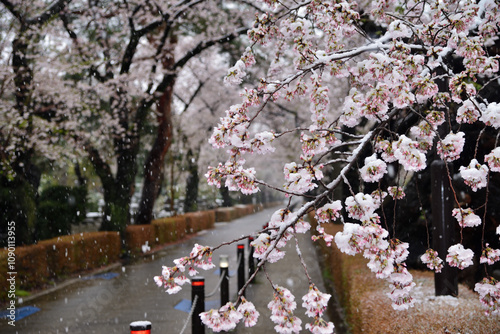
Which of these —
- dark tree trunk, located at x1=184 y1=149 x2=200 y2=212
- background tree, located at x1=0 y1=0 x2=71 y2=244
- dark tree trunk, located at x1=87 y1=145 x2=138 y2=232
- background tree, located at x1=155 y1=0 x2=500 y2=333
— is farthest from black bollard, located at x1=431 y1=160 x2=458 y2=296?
dark tree trunk, located at x1=184 y1=149 x2=200 y2=212

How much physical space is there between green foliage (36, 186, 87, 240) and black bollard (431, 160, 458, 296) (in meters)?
14.3

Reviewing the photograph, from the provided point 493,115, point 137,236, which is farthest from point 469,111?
point 137,236

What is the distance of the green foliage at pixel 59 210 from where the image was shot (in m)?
16.4

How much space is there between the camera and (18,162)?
33.5 ft

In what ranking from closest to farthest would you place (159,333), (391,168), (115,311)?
1. (159,333)
2. (115,311)
3. (391,168)

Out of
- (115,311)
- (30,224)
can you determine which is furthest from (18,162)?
(115,311)

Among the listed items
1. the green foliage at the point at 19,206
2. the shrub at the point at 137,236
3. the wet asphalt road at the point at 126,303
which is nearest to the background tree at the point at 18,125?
the green foliage at the point at 19,206

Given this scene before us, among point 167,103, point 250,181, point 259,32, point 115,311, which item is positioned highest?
point 167,103

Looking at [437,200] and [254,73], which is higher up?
[254,73]

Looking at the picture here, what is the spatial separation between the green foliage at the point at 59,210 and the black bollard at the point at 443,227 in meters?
14.3

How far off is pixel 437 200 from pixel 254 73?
17.7 metres

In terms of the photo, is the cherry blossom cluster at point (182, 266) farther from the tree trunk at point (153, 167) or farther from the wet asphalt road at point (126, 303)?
the tree trunk at point (153, 167)

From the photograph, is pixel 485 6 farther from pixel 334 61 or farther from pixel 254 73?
pixel 254 73

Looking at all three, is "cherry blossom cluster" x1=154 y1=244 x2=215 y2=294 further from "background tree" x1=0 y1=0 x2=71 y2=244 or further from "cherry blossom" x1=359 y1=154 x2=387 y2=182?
"background tree" x1=0 y1=0 x2=71 y2=244
